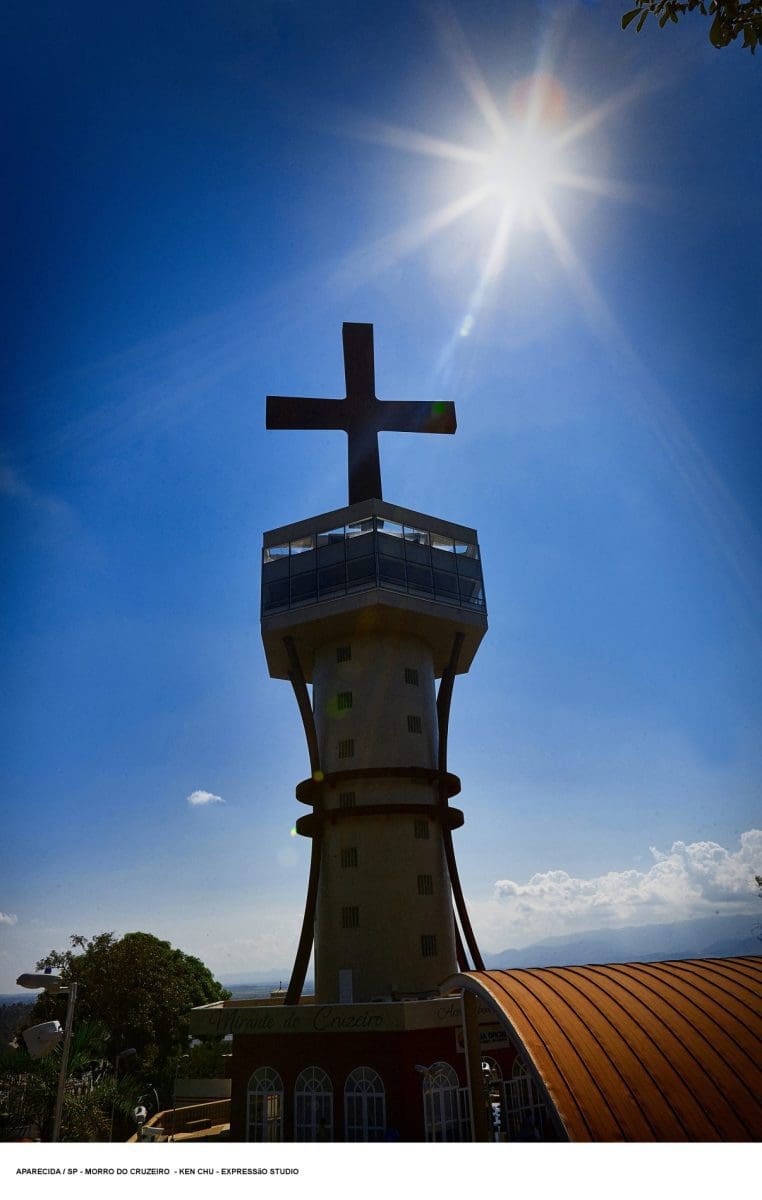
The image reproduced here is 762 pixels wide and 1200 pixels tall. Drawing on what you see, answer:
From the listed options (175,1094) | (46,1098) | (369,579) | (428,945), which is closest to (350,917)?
(428,945)

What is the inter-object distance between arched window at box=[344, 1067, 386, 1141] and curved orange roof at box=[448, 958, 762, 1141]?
21.4 feet

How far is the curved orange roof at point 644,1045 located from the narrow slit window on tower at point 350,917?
10.1 m

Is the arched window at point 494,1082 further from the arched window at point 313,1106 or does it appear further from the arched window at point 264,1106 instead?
the arched window at point 264,1106

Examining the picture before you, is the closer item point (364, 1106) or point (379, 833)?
point (364, 1106)

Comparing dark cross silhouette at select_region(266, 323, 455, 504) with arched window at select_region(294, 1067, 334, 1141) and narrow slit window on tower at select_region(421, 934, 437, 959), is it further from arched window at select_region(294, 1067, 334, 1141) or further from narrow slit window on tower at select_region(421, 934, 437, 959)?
arched window at select_region(294, 1067, 334, 1141)

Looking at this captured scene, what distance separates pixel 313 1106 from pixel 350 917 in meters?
6.26

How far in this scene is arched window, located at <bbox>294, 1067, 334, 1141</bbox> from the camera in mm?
20422

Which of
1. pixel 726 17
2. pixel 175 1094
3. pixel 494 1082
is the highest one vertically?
pixel 726 17

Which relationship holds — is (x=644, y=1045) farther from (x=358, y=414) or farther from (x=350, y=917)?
(x=358, y=414)

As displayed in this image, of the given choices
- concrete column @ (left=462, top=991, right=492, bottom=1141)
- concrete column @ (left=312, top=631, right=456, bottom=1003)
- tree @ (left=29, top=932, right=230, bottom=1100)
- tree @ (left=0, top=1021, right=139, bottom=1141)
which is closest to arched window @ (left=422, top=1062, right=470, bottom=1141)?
concrete column @ (left=462, top=991, right=492, bottom=1141)

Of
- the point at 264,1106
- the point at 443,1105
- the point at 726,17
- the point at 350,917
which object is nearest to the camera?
the point at 726,17

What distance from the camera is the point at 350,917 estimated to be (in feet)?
85.3
